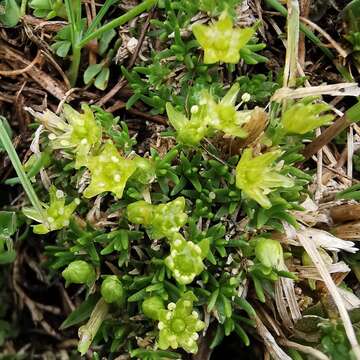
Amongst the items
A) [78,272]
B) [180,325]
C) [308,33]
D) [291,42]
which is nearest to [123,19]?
[291,42]

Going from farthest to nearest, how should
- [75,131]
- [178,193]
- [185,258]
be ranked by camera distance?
[178,193]
[75,131]
[185,258]

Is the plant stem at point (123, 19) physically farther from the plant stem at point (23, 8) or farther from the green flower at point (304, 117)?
the green flower at point (304, 117)

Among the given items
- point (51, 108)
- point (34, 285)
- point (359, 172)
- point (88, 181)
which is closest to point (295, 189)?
point (359, 172)

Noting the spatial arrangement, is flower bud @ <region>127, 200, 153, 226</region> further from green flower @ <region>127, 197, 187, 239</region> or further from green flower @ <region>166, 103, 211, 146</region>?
green flower @ <region>166, 103, 211, 146</region>

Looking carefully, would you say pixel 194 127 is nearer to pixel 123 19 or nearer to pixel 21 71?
pixel 123 19

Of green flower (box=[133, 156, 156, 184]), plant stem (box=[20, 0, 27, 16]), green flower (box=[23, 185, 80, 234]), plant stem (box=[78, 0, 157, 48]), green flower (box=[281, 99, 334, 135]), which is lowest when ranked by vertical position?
green flower (box=[23, 185, 80, 234])

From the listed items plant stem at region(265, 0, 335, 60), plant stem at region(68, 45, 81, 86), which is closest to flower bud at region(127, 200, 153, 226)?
plant stem at region(68, 45, 81, 86)
